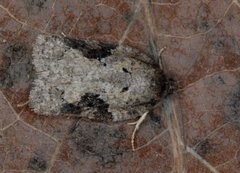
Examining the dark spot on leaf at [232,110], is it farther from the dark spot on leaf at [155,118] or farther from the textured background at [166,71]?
the dark spot on leaf at [155,118]

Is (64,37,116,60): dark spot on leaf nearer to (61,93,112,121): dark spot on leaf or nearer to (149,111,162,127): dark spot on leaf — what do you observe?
(61,93,112,121): dark spot on leaf

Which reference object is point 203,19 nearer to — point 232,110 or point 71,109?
point 232,110

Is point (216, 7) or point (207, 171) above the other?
point (216, 7)

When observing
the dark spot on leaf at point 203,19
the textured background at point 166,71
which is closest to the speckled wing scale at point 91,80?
the textured background at point 166,71

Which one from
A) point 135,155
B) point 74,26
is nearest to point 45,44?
point 74,26

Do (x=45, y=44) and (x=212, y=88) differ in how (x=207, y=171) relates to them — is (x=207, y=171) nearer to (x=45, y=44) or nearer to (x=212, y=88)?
(x=212, y=88)

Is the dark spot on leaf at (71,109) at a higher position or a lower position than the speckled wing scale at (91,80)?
lower

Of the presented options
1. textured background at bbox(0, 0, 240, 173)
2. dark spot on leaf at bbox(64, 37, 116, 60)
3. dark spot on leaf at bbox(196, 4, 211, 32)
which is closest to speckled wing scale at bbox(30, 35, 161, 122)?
dark spot on leaf at bbox(64, 37, 116, 60)
